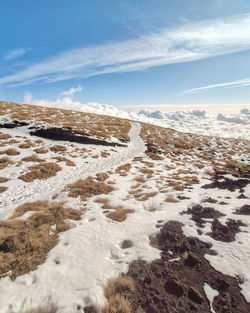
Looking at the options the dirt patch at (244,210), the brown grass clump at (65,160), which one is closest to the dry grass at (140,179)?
the brown grass clump at (65,160)

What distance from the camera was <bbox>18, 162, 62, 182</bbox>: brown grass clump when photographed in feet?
44.5

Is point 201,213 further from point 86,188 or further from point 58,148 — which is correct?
point 58,148

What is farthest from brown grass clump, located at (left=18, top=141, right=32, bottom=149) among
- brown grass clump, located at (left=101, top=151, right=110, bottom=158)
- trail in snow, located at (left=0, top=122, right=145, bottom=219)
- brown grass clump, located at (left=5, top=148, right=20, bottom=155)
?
brown grass clump, located at (left=101, top=151, right=110, bottom=158)

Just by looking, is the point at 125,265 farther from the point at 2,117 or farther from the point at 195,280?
the point at 2,117

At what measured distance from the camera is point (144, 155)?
23688mm

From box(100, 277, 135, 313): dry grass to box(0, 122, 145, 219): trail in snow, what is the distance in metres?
7.43

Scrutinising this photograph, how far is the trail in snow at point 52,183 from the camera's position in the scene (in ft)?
34.5

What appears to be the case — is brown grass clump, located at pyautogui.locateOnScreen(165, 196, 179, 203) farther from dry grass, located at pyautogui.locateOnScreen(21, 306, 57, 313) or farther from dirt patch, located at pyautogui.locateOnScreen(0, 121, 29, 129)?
dirt patch, located at pyautogui.locateOnScreen(0, 121, 29, 129)

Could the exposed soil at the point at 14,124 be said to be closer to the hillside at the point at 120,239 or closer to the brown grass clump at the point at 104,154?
the hillside at the point at 120,239

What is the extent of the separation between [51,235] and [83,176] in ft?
26.2

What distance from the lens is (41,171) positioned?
14.8 metres

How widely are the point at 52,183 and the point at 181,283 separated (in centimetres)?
1159

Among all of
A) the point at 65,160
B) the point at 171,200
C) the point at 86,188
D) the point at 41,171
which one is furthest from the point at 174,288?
the point at 65,160

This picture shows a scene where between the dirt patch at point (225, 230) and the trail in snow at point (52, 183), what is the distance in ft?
34.8
